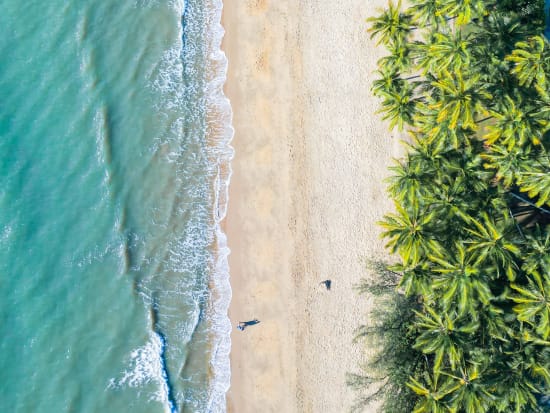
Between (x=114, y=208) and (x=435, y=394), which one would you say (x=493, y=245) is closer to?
(x=435, y=394)

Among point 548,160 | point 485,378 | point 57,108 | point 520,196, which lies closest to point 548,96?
point 548,160

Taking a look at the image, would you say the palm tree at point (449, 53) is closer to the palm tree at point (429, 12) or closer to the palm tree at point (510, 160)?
the palm tree at point (429, 12)

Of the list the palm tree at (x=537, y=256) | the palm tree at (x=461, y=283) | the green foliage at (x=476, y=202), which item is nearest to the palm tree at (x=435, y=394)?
the green foliage at (x=476, y=202)

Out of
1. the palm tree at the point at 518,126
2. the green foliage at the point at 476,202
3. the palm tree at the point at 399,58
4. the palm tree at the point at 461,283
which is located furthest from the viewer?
the palm tree at the point at 399,58

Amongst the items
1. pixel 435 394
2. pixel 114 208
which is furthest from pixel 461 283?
pixel 114 208

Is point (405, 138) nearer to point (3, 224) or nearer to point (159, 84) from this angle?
point (159, 84)

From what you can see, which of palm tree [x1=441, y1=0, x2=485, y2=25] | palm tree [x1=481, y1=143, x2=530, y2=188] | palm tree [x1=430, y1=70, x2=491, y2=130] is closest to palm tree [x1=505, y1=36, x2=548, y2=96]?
palm tree [x1=430, y1=70, x2=491, y2=130]
